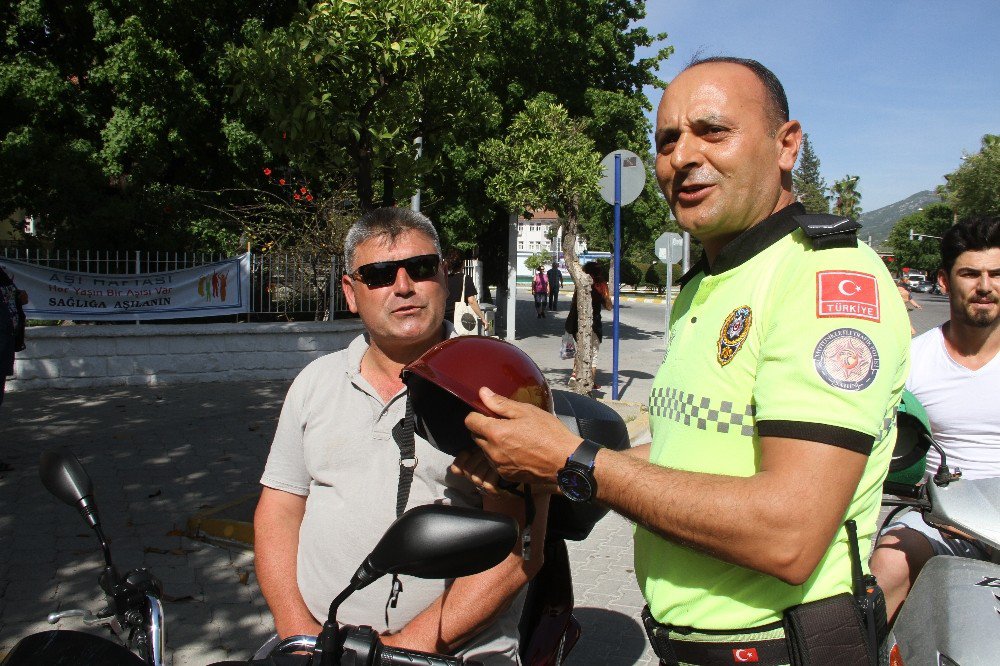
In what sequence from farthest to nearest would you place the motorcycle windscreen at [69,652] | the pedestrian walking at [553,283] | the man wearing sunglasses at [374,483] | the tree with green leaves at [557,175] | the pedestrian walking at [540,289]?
the pedestrian walking at [553,283], the pedestrian walking at [540,289], the tree with green leaves at [557,175], the man wearing sunglasses at [374,483], the motorcycle windscreen at [69,652]

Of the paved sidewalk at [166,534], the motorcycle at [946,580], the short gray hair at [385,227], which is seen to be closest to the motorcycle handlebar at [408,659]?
the motorcycle at [946,580]

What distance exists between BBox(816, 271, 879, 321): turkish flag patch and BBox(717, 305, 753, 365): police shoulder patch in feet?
0.48

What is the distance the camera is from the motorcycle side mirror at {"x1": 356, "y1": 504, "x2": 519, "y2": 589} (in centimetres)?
137

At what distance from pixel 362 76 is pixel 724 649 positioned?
12.9 ft

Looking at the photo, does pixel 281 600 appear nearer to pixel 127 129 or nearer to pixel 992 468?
pixel 992 468

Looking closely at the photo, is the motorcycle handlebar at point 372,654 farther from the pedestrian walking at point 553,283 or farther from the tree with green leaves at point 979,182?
the tree with green leaves at point 979,182

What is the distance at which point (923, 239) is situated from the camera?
94.5m

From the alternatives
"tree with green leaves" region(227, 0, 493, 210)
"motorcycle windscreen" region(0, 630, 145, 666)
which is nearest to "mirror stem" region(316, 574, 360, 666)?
"motorcycle windscreen" region(0, 630, 145, 666)

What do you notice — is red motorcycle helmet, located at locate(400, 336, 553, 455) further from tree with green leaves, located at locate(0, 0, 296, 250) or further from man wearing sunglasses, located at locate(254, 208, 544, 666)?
tree with green leaves, located at locate(0, 0, 296, 250)

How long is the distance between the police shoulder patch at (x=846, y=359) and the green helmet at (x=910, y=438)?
119cm

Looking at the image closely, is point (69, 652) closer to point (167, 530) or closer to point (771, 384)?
point (771, 384)

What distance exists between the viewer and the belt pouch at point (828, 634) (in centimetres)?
142

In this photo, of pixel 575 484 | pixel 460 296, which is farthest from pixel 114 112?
pixel 575 484

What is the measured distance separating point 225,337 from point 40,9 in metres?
6.87
